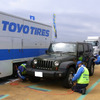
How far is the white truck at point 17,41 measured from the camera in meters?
6.35

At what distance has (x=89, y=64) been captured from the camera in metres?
8.17

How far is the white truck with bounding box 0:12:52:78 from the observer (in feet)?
20.8

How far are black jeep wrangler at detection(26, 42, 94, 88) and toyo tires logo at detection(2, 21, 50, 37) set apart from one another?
160cm

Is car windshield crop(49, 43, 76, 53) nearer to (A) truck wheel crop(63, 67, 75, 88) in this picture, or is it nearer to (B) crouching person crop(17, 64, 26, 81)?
(A) truck wheel crop(63, 67, 75, 88)

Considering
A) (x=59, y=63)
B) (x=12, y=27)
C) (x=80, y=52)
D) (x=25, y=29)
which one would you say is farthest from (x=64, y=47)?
(x=12, y=27)

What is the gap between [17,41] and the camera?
7082 mm

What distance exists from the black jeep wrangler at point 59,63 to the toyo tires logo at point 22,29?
1.60 m

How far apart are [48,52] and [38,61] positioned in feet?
4.43

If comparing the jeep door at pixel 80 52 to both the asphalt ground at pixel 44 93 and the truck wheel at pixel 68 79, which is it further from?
the asphalt ground at pixel 44 93

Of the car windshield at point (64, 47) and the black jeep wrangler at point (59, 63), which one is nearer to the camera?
the black jeep wrangler at point (59, 63)

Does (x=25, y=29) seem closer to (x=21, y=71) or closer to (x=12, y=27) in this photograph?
(x=12, y=27)

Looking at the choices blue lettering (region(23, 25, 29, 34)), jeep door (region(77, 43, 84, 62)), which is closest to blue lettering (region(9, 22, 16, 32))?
blue lettering (region(23, 25, 29, 34))

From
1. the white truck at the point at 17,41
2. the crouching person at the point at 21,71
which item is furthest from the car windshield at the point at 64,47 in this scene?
the crouching person at the point at 21,71

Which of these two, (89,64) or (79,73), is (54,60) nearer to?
(79,73)
